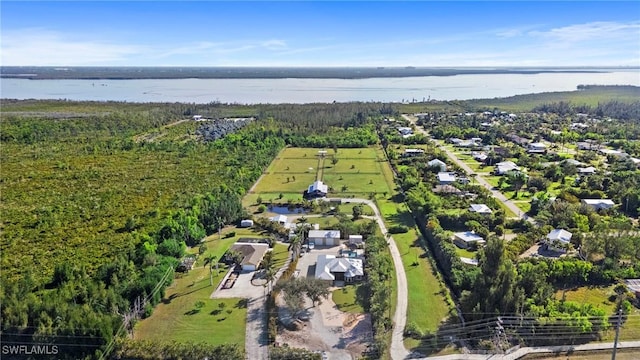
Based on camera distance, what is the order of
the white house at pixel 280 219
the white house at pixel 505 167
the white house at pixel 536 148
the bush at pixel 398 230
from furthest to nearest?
the white house at pixel 536 148
the white house at pixel 505 167
the white house at pixel 280 219
the bush at pixel 398 230

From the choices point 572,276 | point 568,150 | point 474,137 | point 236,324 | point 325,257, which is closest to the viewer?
point 236,324

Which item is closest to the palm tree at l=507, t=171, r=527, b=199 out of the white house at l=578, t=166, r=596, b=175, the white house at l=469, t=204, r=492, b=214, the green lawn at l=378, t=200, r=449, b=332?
the white house at l=469, t=204, r=492, b=214

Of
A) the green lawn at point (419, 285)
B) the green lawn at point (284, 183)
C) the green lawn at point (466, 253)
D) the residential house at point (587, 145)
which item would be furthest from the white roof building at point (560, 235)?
the residential house at point (587, 145)

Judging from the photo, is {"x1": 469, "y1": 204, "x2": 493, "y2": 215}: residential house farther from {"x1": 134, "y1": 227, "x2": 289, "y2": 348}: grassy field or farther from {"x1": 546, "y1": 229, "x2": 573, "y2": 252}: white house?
{"x1": 134, "y1": 227, "x2": 289, "y2": 348}: grassy field

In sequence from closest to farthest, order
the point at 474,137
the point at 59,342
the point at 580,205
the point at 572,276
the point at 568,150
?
the point at 59,342 → the point at 572,276 → the point at 580,205 → the point at 568,150 → the point at 474,137

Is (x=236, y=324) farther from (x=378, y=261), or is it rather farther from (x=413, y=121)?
(x=413, y=121)

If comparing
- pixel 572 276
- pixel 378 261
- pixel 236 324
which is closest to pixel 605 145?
pixel 572 276

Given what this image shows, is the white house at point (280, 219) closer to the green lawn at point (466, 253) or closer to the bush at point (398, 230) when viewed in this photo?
the bush at point (398, 230)
